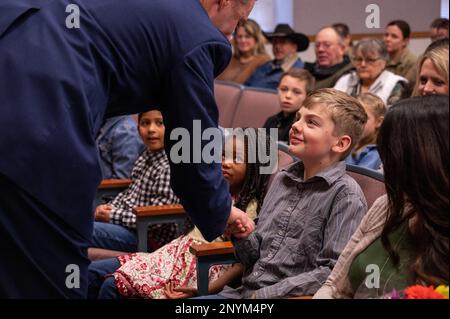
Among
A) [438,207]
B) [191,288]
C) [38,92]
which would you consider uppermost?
[38,92]

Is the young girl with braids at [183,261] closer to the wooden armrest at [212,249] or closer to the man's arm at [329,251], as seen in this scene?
the wooden armrest at [212,249]

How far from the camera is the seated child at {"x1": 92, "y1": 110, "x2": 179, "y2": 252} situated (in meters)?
2.76

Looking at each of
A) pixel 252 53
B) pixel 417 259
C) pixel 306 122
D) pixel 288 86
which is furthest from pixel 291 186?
pixel 252 53

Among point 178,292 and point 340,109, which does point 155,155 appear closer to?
point 178,292

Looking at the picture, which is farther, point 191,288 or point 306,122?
point 191,288

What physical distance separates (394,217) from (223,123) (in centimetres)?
260

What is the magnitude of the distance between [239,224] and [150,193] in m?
1.03

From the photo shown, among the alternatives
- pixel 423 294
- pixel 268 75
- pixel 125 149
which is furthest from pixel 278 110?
pixel 423 294

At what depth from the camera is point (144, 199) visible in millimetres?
2836

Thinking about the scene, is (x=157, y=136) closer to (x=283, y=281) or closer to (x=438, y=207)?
(x=283, y=281)

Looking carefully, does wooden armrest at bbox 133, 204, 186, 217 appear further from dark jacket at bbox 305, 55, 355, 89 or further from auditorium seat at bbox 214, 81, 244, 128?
dark jacket at bbox 305, 55, 355, 89

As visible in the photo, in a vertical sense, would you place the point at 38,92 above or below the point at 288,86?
above

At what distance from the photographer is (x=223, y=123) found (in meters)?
3.97

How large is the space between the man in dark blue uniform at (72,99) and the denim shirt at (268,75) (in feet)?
11.9
